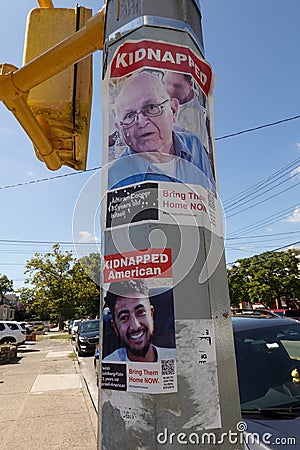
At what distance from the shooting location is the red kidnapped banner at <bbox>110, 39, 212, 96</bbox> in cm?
143

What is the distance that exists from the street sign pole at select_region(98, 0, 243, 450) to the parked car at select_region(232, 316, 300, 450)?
134 centimetres

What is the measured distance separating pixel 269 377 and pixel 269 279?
3497 centimetres

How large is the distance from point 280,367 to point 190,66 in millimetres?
2922

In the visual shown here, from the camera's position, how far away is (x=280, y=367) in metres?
3.26

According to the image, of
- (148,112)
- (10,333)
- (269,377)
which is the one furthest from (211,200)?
(10,333)

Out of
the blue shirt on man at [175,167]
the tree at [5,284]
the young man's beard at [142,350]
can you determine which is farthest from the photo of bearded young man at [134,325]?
the tree at [5,284]

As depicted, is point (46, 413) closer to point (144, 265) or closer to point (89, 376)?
point (89, 376)

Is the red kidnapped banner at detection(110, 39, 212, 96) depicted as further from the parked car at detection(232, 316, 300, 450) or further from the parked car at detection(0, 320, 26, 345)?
the parked car at detection(0, 320, 26, 345)

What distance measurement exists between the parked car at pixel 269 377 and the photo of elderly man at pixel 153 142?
182cm

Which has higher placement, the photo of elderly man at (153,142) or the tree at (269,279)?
the tree at (269,279)

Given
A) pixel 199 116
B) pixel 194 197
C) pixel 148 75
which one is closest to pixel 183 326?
pixel 194 197

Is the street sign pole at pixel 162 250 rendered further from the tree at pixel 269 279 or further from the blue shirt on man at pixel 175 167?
the tree at pixel 269 279

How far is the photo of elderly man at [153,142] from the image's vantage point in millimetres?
1321

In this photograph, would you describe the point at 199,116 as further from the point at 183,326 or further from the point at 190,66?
the point at 183,326
